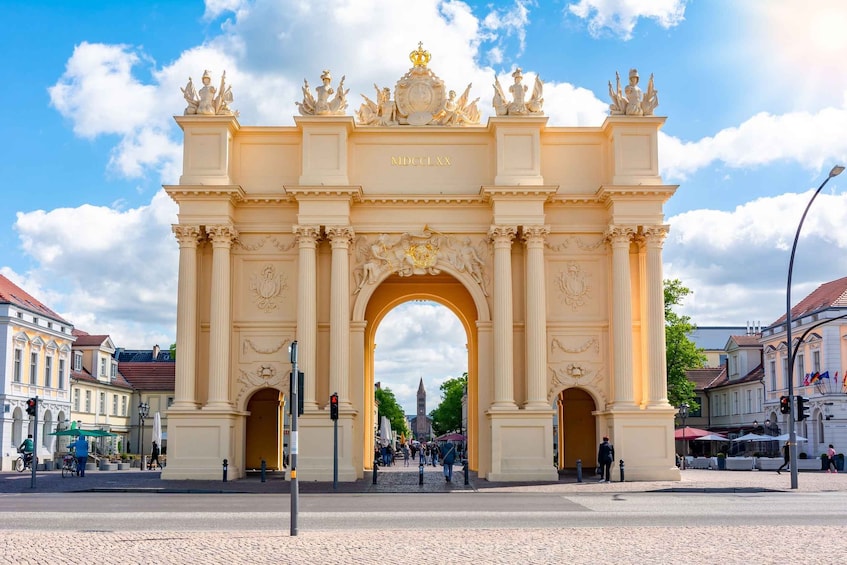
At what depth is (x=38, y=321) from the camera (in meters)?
63.6

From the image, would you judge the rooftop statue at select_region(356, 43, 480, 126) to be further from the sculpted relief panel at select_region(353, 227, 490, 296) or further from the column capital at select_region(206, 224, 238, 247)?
the column capital at select_region(206, 224, 238, 247)

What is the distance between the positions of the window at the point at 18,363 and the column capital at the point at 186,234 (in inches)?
1017

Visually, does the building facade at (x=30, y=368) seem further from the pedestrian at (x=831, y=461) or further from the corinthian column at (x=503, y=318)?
the pedestrian at (x=831, y=461)

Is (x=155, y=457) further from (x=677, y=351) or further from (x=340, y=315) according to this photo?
(x=677, y=351)

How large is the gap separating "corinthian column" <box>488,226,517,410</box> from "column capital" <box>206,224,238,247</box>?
9612mm

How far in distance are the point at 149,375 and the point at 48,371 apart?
2941 cm

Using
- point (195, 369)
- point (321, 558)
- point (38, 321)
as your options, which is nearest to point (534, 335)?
point (195, 369)

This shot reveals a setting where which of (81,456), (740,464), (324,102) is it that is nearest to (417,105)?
(324,102)

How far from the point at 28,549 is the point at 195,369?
24.1 m

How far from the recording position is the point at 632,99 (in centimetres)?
4028

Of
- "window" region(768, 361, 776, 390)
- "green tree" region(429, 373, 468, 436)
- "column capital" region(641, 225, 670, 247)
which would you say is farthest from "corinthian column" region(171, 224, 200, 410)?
"green tree" region(429, 373, 468, 436)

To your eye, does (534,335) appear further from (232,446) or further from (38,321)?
(38,321)

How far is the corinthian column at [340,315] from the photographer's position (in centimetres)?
3875

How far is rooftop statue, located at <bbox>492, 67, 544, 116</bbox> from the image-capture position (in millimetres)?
39844
